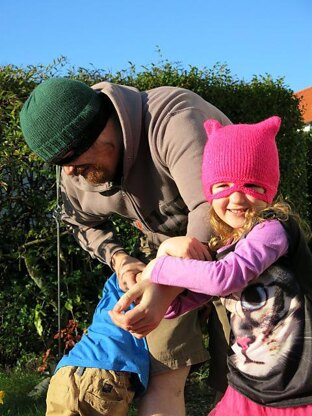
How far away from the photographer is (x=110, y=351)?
102 inches

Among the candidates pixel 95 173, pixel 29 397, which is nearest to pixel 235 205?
pixel 95 173

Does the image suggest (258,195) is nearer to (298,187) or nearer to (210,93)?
(210,93)

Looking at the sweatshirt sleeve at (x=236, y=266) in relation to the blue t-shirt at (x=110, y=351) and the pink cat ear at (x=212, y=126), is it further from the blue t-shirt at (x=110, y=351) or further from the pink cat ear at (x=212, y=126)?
the blue t-shirt at (x=110, y=351)

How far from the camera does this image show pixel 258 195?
1927 mm

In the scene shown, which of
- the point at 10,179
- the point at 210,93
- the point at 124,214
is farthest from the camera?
the point at 210,93

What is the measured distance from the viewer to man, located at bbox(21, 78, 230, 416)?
250cm

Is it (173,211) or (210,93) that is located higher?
(210,93)

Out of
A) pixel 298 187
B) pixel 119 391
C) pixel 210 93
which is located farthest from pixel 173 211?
pixel 298 187

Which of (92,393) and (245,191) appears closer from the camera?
(245,191)

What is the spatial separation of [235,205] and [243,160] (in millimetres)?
136

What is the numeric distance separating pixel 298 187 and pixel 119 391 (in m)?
3.82

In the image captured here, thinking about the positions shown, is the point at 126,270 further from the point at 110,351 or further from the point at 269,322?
the point at 269,322

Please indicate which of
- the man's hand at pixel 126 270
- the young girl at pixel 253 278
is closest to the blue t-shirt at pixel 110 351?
the man's hand at pixel 126 270

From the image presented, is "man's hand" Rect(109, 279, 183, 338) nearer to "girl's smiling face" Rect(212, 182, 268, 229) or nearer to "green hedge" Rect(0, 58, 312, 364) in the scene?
"girl's smiling face" Rect(212, 182, 268, 229)
